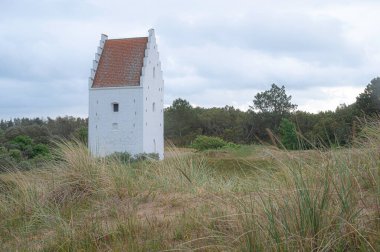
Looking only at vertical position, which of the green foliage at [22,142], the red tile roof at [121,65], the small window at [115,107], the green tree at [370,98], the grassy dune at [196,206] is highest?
the red tile roof at [121,65]

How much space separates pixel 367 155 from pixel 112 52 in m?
30.4

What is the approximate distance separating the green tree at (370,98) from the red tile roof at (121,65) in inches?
891

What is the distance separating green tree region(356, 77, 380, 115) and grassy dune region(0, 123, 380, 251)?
14.2ft

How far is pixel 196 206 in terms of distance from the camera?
469 centimetres

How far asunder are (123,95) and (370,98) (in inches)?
915

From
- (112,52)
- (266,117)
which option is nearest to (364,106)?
(266,117)

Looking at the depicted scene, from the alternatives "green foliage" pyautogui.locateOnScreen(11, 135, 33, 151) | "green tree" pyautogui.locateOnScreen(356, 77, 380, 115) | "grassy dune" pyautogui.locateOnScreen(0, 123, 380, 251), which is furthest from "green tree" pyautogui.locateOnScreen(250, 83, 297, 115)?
"grassy dune" pyautogui.locateOnScreen(0, 123, 380, 251)

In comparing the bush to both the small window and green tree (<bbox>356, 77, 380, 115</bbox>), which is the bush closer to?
the small window

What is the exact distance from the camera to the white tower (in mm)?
31953

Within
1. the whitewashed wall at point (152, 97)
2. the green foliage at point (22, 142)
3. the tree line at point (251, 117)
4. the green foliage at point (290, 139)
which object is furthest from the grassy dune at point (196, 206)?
the whitewashed wall at point (152, 97)

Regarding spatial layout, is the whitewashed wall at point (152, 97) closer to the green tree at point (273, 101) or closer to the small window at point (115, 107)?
the small window at point (115, 107)

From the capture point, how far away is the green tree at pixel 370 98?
10.0 m

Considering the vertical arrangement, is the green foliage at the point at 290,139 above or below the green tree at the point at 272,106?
below

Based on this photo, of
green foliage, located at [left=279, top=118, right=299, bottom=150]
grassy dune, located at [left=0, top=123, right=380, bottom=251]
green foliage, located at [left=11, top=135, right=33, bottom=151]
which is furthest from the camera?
green foliage, located at [left=11, top=135, right=33, bottom=151]
